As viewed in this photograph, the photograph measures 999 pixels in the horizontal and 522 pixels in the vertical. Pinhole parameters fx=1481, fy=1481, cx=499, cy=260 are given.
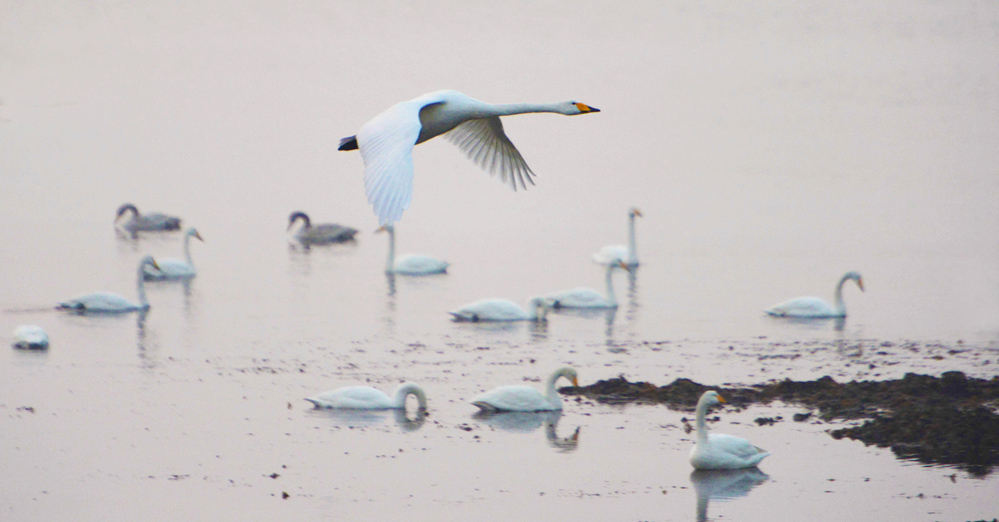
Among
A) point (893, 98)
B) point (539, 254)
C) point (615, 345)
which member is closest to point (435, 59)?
point (893, 98)

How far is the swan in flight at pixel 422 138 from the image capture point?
856cm

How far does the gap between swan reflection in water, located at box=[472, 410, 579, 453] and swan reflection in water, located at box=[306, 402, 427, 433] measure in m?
0.54

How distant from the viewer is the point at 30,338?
15117mm

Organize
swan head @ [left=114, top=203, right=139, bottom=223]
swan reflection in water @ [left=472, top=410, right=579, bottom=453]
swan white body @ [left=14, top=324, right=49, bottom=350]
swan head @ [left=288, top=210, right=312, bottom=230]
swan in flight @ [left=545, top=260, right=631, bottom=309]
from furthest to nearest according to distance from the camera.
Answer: swan head @ [left=114, top=203, right=139, bottom=223] → swan head @ [left=288, top=210, right=312, bottom=230] → swan in flight @ [left=545, top=260, right=631, bottom=309] → swan white body @ [left=14, top=324, right=49, bottom=350] → swan reflection in water @ [left=472, top=410, right=579, bottom=453]

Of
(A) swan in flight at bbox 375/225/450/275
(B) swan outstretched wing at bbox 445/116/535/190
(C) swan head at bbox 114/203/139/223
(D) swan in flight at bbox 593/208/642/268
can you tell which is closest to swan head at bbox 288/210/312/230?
(C) swan head at bbox 114/203/139/223

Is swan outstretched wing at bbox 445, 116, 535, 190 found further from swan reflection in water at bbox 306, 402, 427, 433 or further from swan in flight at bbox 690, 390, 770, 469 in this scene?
swan in flight at bbox 690, 390, 770, 469

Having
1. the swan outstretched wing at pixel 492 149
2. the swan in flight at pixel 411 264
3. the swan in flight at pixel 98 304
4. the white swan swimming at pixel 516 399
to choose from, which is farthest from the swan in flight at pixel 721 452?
the swan in flight at pixel 411 264

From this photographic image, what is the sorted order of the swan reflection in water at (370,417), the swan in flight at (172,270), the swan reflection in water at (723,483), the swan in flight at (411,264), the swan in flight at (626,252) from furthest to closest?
1. the swan in flight at (626,252)
2. the swan in flight at (411,264)
3. the swan in flight at (172,270)
4. the swan reflection in water at (370,417)
5. the swan reflection in water at (723,483)

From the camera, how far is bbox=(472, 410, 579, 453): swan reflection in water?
12266 millimetres

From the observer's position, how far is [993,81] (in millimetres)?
53688

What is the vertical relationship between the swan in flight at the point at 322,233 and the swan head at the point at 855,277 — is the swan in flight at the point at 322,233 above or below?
above

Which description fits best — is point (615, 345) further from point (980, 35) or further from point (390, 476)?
point (980, 35)

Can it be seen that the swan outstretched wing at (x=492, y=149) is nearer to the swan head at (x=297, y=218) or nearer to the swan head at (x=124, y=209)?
the swan head at (x=297, y=218)

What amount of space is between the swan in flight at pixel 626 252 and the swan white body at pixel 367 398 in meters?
9.96
